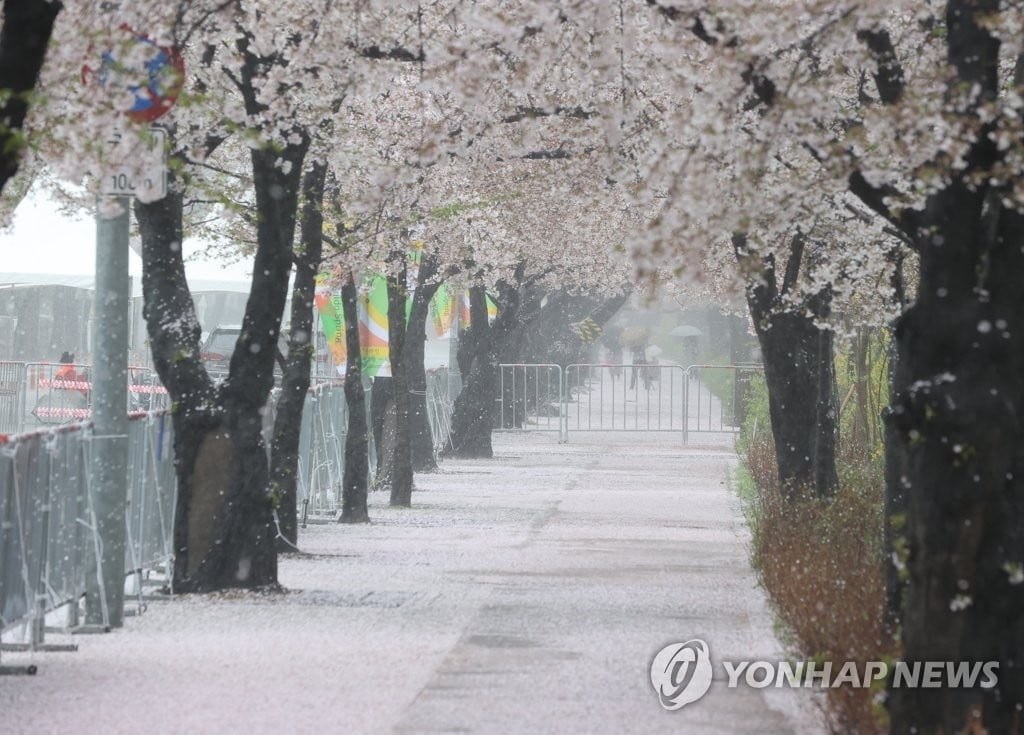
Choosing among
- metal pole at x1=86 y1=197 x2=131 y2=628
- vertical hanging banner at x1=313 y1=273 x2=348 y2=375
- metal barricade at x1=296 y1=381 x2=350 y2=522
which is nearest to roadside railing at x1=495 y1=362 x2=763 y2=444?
vertical hanging banner at x1=313 y1=273 x2=348 y2=375

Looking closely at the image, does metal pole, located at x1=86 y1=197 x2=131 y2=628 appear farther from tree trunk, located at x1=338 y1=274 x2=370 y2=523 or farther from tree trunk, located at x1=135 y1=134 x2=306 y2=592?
tree trunk, located at x1=338 y1=274 x2=370 y2=523

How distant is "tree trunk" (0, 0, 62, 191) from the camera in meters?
6.55

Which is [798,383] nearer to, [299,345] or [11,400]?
[299,345]

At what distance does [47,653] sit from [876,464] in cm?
1184

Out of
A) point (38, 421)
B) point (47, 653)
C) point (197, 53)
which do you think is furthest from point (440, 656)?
point (38, 421)

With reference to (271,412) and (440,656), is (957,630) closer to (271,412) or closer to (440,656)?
(440,656)

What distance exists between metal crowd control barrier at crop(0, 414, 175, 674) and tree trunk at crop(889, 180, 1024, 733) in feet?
15.1

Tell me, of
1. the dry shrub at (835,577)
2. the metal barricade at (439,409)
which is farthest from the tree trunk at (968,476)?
the metal barricade at (439,409)

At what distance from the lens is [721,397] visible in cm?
4262

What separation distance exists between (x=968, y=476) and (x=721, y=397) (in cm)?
3659

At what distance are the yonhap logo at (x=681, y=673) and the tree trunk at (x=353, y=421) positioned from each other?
950cm

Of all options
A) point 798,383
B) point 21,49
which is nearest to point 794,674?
point 21,49

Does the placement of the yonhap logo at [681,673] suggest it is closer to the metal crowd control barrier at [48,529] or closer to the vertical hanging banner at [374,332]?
the metal crowd control barrier at [48,529]

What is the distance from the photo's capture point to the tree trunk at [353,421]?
63.3 ft
